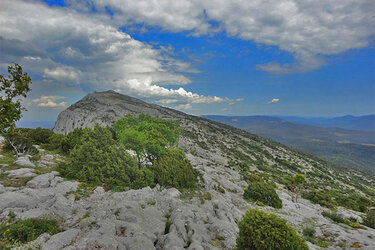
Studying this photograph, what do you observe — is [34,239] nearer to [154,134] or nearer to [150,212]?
[150,212]

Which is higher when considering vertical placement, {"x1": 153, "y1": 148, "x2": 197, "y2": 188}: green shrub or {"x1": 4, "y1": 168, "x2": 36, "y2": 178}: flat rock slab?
{"x1": 4, "y1": 168, "x2": 36, "y2": 178}: flat rock slab

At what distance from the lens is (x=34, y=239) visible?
10.5 m

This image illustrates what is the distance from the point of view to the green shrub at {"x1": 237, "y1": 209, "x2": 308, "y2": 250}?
12711 millimetres

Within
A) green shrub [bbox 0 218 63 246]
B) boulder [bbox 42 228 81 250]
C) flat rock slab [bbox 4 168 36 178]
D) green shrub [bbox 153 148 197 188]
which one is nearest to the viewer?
boulder [bbox 42 228 81 250]

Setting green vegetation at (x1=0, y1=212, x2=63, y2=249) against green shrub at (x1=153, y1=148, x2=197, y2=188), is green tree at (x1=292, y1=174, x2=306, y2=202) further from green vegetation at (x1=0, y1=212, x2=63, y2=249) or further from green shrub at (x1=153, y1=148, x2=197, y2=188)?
green vegetation at (x1=0, y1=212, x2=63, y2=249)

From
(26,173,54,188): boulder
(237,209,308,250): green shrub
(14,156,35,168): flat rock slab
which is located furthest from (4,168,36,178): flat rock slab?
(237,209,308,250): green shrub

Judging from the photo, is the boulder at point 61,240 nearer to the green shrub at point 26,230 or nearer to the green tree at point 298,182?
the green shrub at point 26,230

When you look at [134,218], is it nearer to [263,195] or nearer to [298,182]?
[263,195]

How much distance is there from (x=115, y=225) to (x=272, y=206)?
1030 inches

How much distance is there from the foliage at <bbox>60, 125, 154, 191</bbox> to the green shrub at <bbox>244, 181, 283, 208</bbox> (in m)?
18.4

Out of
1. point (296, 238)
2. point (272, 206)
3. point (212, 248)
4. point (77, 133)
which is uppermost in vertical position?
point (77, 133)

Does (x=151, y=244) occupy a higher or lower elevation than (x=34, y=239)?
lower

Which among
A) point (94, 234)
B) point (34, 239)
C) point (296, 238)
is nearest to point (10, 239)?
point (34, 239)

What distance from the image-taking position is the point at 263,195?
29719 millimetres
